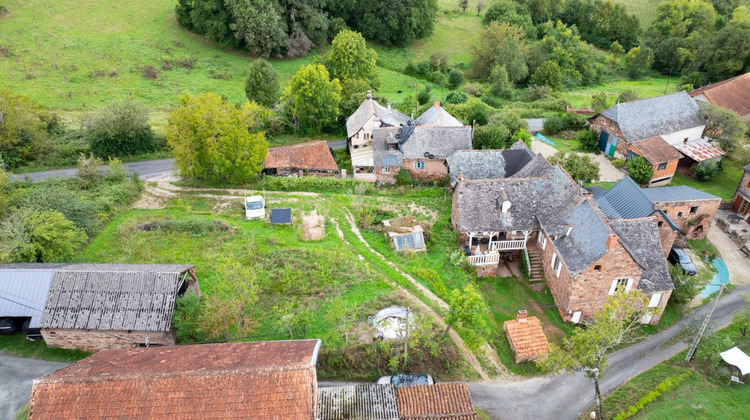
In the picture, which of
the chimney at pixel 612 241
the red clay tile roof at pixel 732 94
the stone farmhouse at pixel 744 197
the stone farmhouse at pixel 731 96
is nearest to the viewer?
the chimney at pixel 612 241

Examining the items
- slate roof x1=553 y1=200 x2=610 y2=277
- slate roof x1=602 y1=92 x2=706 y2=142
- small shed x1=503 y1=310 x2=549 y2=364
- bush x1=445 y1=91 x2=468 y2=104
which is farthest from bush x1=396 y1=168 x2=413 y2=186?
bush x1=445 y1=91 x2=468 y2=104

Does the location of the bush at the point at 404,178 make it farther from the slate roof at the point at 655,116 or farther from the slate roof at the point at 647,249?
the slate roof at the point at 655,116

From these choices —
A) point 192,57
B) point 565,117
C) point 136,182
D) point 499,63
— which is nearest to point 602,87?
point 499,63

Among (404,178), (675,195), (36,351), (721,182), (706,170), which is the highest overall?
(675,195)

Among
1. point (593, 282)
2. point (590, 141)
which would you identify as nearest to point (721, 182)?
point (590, 141)

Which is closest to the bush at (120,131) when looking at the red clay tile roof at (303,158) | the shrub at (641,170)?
the red clay tile roof at (303,158)

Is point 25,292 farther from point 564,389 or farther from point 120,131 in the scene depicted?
point 564,389

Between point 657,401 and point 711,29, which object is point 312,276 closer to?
point 657,401
